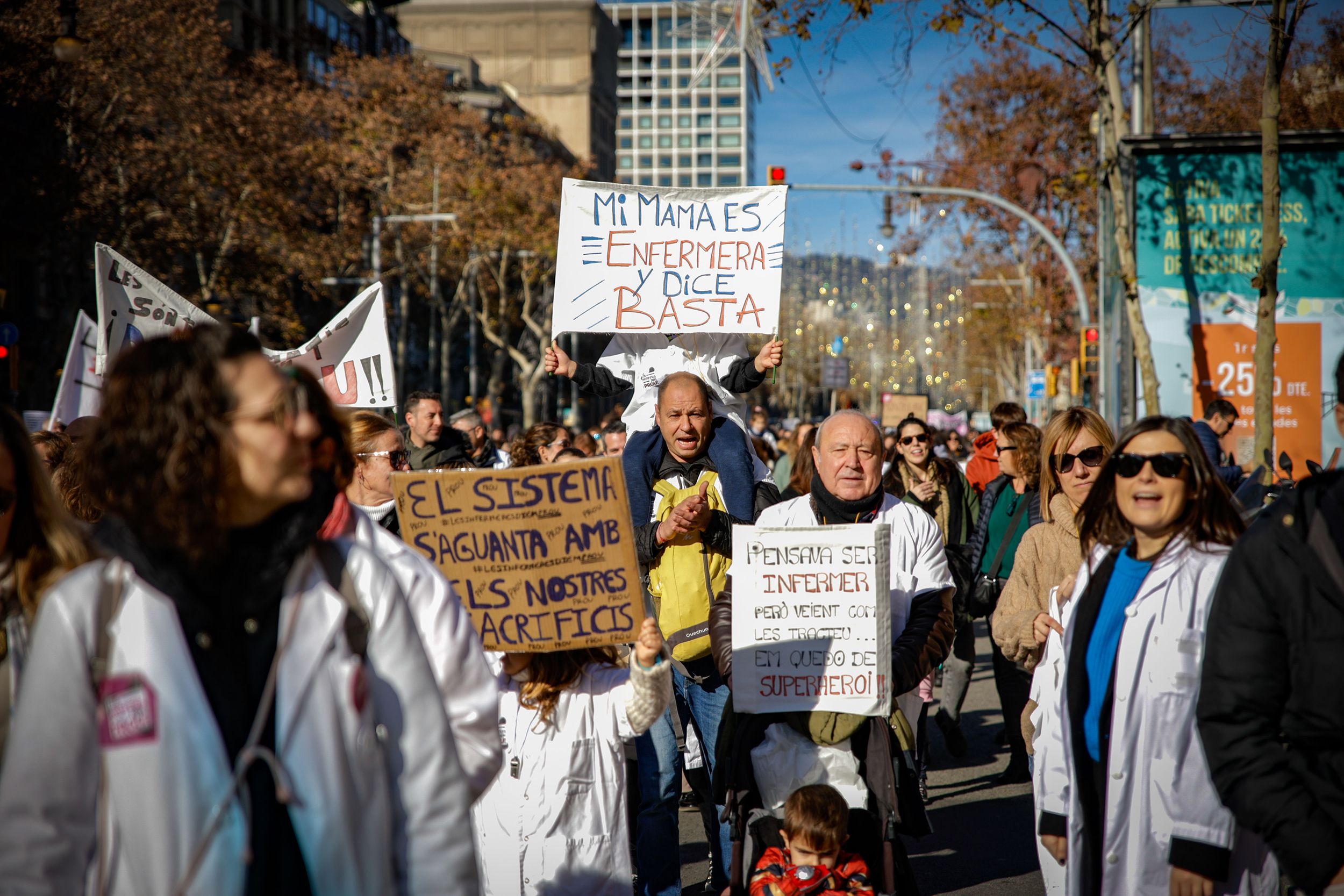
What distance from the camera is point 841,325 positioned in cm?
9912

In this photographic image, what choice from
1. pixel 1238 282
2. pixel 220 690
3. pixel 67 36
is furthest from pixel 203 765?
pixel 67 36

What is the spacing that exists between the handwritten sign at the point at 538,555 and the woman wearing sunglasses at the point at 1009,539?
11.0 feet

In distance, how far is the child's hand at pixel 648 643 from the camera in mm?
3816

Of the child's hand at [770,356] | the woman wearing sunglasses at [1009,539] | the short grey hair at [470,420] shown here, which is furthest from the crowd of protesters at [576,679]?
the short grey hair at [470,420]

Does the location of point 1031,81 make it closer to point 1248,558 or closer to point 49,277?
point 49,277

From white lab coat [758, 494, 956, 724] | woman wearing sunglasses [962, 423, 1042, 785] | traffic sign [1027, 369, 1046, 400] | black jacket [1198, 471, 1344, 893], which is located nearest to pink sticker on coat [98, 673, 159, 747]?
black jacket [1198, 471, 1344, 893]

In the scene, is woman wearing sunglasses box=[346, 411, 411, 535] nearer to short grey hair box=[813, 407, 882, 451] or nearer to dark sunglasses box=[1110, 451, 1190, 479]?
short grey hair box=[813, 407, 882, 451]

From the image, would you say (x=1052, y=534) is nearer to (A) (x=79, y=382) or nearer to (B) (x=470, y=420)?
(B) (x=470, y=420)

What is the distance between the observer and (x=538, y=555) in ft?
12.7

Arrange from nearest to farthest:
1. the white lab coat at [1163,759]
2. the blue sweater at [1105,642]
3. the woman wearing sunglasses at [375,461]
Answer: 1. the white lab coat at [1163,759]
2. the blue sweater at [1105,642]
3. the woman wearing sunglasses at [375,461]

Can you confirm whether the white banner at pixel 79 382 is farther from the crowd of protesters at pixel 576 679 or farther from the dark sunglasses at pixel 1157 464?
the dark sunglasses at pixel 1157 464

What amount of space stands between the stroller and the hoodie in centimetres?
610

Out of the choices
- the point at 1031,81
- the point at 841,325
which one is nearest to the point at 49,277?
the point at 1031,81

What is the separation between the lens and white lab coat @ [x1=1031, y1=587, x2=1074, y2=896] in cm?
362
